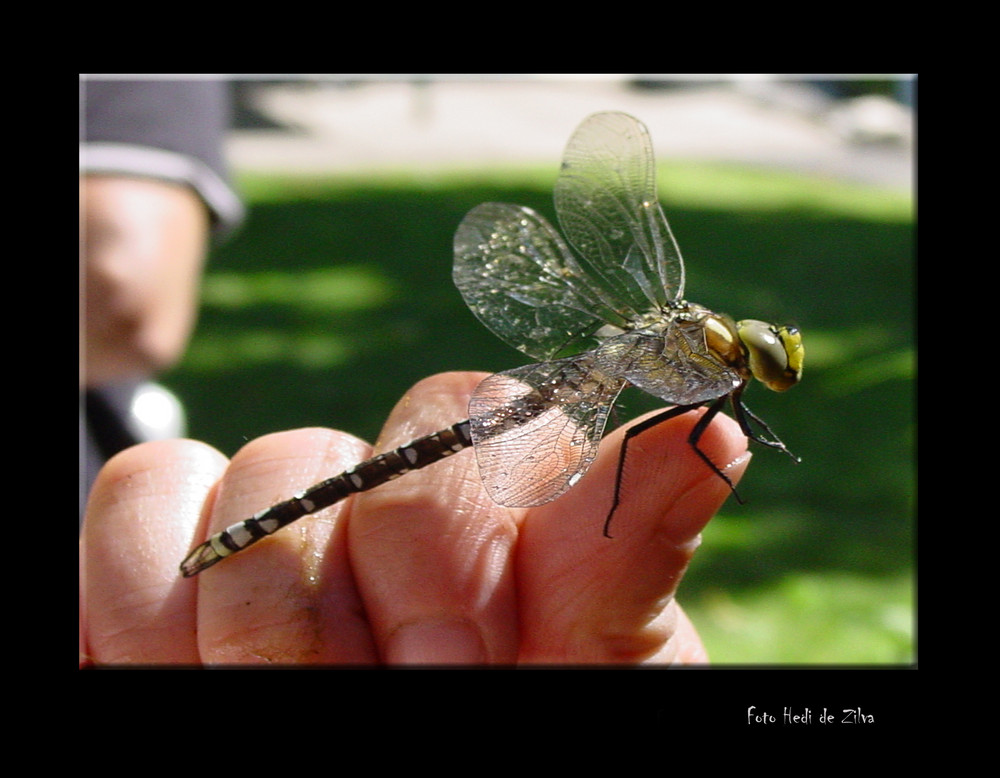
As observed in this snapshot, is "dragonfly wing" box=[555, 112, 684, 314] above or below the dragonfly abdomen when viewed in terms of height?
above

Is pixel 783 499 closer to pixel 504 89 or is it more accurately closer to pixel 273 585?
pixel 273 585

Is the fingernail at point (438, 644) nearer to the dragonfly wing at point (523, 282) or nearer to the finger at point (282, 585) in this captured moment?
the finger at point (282, 585)

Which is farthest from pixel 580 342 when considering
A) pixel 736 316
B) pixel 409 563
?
pixel 736 316

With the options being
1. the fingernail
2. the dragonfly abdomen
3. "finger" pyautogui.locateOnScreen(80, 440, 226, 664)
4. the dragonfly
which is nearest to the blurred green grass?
the dragonfly

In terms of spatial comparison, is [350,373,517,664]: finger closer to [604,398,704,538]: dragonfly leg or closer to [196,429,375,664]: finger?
[196,429,375,664]: finger

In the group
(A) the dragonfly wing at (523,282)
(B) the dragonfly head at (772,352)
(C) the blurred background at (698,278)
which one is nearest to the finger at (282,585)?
(A) the dragonfly wing at (523,282)

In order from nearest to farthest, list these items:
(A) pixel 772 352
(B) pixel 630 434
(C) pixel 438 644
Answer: (C) pixel 438 644
(B) pixel 630 434
(A) pixel 772 352

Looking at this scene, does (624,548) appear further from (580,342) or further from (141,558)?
(141,558)
